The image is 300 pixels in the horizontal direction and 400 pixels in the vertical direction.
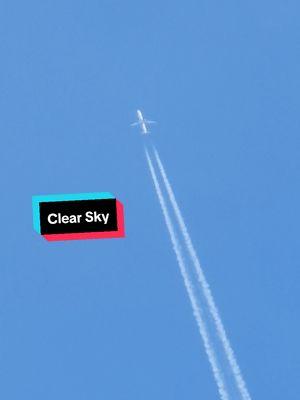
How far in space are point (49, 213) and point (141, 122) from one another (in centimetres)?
2774

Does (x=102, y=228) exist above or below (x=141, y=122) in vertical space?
below

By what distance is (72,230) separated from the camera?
9362cm

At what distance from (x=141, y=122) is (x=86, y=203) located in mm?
26462

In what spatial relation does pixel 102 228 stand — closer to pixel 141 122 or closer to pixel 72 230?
pixel 72 230

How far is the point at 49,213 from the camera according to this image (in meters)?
93.9

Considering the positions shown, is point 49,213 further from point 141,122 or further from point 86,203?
point 141,122

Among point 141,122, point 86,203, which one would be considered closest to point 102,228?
point 86,203

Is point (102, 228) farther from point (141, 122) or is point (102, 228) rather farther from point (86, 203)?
point (141, 122)

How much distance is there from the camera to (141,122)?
387 feet

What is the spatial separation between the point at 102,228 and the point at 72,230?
9.85ft

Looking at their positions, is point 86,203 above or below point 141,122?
below

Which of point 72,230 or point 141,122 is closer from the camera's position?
point 72,230

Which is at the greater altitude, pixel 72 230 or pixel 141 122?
pixel 141 122

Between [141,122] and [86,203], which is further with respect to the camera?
[141,122]
